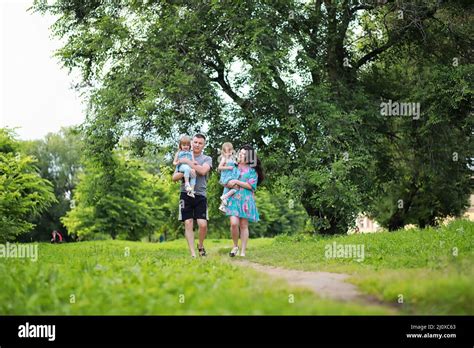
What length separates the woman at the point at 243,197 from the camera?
1333 cm

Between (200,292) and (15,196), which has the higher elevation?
(15,196)

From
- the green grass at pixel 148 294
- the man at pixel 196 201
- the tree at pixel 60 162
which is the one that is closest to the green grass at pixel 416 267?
the green grass at pixel 148 294

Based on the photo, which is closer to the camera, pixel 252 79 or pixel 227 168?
pixel 227 168

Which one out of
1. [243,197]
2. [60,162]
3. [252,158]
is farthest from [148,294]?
[60,162]

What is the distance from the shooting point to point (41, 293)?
6.49 m

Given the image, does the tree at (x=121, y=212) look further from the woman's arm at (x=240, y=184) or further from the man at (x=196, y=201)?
the man at (x=196, y=201)

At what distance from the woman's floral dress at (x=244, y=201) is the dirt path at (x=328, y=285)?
3.16 m

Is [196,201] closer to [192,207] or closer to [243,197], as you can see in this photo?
[192,207]

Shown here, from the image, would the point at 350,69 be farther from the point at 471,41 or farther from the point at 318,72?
the point at 471,41

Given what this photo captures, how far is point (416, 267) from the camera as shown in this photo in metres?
9.60

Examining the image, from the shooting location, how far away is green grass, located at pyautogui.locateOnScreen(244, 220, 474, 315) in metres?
6.39

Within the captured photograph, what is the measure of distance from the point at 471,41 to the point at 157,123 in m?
11.6

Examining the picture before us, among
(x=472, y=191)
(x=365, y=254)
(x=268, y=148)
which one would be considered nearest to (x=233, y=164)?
(x=365, y=254)

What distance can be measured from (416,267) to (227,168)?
4965 mm
